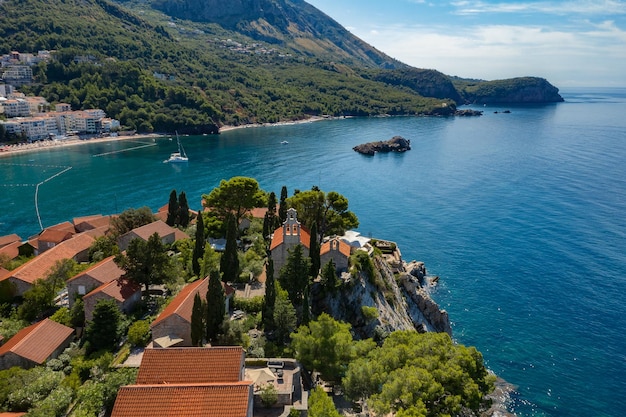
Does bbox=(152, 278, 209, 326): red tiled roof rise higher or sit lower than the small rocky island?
higher

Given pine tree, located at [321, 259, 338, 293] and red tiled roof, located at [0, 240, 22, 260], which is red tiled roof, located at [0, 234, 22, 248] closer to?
red tiled roof, located at [0, 240, 22, 260]

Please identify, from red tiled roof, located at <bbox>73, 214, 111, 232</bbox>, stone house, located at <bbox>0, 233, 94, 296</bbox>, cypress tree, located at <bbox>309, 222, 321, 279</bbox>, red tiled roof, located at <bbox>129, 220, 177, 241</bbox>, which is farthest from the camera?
red tiled roof, located at <bbox>73, 214, 111, 232</bbox>

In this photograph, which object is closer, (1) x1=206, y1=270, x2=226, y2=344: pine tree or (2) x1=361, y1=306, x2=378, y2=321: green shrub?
(1) x1=206, y1=270, x2=226, y2=344: pine tree

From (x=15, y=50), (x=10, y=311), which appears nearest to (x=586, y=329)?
(x=10, y=311)

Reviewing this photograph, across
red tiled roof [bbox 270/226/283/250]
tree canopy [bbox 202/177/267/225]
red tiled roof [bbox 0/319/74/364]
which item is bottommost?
red tiled roof [bbox 0/319/74/364]

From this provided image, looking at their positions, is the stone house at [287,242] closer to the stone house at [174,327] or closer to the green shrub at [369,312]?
the green shrub at [369,312]

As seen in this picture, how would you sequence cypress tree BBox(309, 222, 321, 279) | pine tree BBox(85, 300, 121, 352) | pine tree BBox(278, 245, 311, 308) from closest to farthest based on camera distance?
1. pine tree BBox(85, 300, 121, 352)
2. pine tree BBox(278, 245, 311, 308)
3. cypress tree BBox(309, 222, 321, 279)

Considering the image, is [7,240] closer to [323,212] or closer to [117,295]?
[117,295]

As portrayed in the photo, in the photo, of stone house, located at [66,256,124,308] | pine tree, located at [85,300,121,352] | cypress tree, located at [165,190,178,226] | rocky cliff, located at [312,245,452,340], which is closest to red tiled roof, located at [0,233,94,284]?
stone house, located at [66,256,124,308]
